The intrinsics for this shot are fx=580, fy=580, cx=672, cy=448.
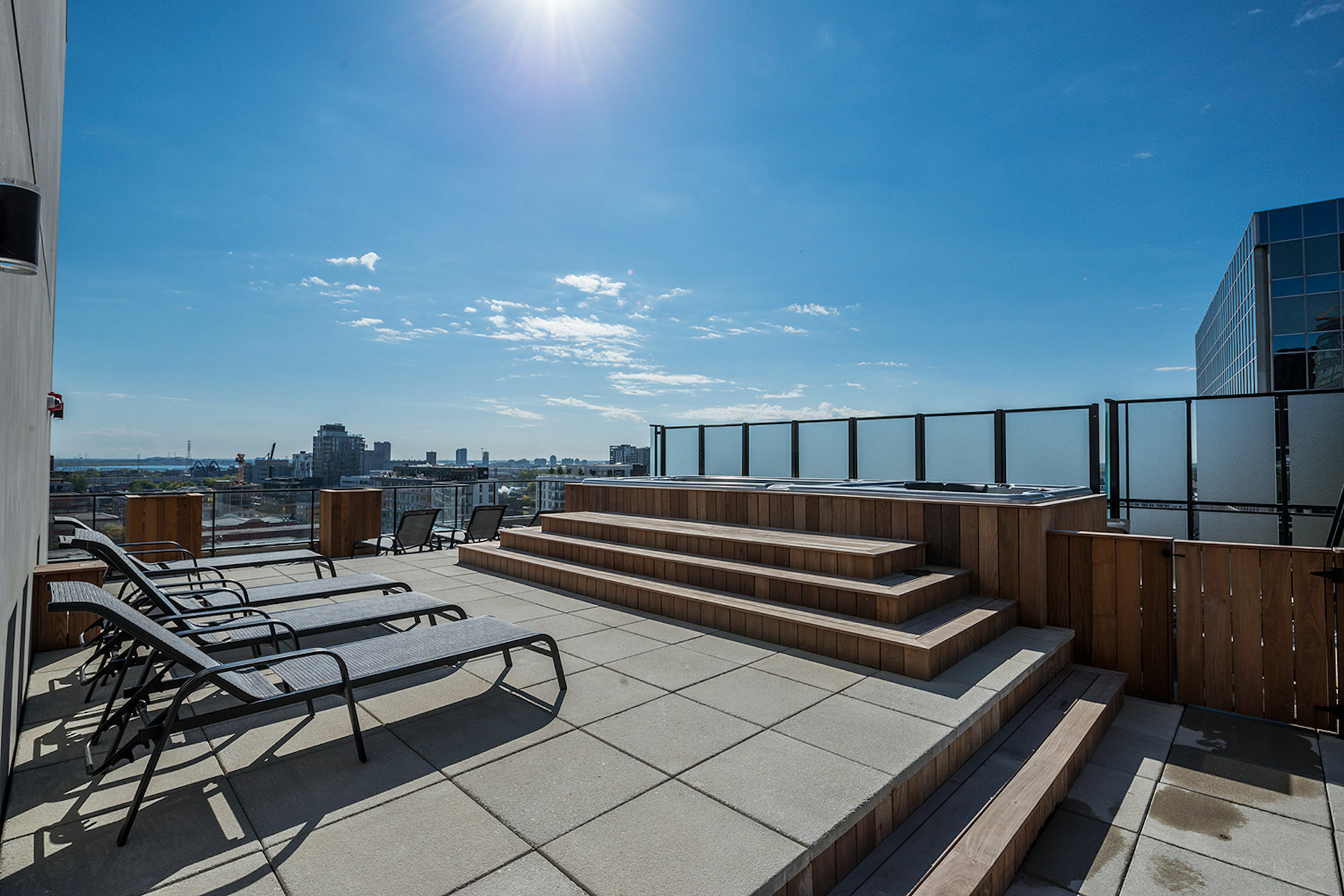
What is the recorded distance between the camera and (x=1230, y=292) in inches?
1569

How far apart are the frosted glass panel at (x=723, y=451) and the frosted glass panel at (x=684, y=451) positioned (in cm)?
21

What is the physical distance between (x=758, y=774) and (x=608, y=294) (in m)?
13.2

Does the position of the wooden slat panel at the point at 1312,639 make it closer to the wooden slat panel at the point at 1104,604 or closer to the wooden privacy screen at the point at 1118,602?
the wooden privacy screen at the point at 1118,602

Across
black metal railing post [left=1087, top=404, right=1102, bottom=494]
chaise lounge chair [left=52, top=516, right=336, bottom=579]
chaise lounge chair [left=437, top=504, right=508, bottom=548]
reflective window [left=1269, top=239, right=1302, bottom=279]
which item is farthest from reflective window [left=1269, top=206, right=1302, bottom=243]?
chaise lounge chair [left=52, top=516, right=336, bottom=579]

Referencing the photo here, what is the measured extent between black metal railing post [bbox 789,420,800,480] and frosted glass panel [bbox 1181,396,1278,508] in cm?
542

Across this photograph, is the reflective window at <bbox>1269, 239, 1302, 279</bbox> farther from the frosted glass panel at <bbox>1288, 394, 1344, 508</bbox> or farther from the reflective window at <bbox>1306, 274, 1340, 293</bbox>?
the frosted glass panel at <bbox>1288, 394, 1344, 508</bbox>

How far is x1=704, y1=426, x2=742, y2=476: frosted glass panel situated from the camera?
11.4 metres

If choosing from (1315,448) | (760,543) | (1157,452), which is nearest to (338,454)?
(760,543)

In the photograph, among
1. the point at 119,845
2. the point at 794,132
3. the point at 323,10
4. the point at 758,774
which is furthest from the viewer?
the point at 794,132

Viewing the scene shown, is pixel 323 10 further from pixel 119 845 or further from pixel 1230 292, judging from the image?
pixel 1230 292

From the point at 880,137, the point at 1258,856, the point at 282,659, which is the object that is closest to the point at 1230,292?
the point at 880,137

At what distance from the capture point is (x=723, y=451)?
11656 mm

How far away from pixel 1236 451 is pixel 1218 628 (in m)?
5.18

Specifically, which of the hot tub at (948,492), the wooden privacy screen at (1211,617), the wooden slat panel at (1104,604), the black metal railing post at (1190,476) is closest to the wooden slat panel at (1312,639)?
the wooden privacy screen at (1211,617)
